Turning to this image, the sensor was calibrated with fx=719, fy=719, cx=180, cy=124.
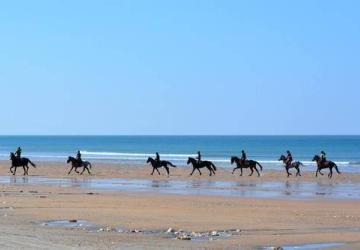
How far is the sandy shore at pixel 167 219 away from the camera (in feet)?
43.0

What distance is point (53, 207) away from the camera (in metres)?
20.0

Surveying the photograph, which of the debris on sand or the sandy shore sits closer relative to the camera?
the sandy shore

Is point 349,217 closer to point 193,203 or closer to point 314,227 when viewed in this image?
point 314,227

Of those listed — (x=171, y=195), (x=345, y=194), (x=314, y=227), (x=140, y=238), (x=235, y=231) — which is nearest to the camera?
(x=140, y=238)

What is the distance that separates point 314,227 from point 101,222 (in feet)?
15.8

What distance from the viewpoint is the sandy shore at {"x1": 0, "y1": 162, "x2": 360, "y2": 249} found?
1310cm

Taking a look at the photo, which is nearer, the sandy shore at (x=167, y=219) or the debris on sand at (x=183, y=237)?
the sandy shore at (x=167, y=219)

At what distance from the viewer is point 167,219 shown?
56.4 feet

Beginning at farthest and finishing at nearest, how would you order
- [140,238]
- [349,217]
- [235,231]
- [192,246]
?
1. [349,217]
2. [235,231]
3. [140,238]
4. [192,246]

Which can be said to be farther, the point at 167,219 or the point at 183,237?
the point at 167,219

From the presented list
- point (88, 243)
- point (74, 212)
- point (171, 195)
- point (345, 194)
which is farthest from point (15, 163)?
point (88, 243)

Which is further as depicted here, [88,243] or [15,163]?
[15,163]

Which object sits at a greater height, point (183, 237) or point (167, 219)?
point (167, 219)

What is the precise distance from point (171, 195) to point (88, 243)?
44.8 ft
